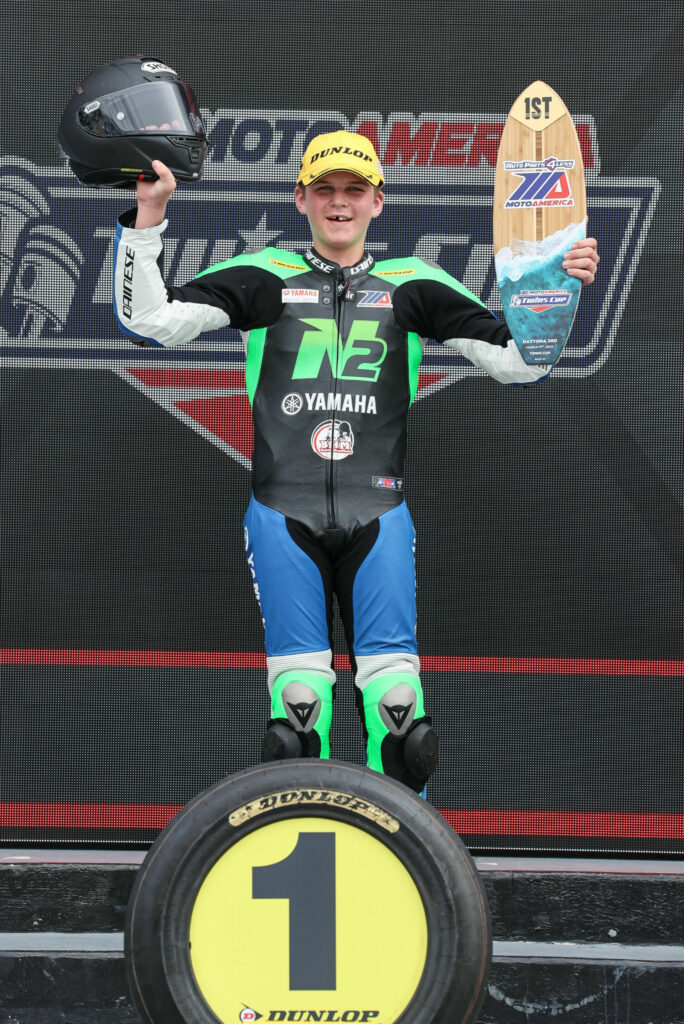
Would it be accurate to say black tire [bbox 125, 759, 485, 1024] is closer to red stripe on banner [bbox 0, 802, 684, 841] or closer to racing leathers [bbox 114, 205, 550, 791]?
racing leathers [bbox 114, 205, 550, 791]

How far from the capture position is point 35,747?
3.35 meters

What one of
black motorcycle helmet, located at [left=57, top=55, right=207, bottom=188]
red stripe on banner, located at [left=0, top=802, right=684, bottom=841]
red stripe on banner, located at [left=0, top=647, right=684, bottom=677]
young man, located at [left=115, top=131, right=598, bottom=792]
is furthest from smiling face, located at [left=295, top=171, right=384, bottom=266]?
red stripe on banner, located at [left=0, top=802, right=684, bottom=841]

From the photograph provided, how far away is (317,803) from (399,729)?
0.52 metres

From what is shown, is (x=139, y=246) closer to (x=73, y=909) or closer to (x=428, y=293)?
(x=428, y=293)

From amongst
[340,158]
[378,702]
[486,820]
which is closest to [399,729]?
[378,702]

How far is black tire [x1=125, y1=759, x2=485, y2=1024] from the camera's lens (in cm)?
200

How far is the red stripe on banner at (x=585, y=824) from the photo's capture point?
10.9 feet

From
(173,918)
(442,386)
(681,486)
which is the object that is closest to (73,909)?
(173,918)

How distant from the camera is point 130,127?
8.24 feet

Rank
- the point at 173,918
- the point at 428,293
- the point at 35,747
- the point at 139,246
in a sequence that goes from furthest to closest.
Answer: the point at 35,747
the point at 428,293
the point at 139,246
the point at 173,918

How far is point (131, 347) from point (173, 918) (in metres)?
1.82

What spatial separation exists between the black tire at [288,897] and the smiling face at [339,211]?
128 centimetres

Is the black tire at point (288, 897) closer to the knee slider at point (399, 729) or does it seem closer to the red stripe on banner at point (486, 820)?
the knee slider at point (399, 729)

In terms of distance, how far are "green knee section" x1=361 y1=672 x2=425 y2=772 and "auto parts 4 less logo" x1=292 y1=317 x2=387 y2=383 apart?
0.68 m
